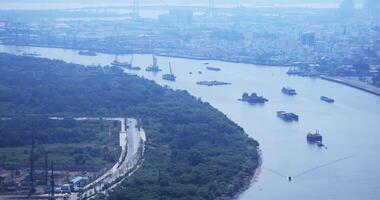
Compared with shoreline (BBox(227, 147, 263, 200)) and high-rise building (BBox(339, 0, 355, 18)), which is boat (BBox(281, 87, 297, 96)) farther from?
high-rise building (BBox(339, 0, 355, 18))

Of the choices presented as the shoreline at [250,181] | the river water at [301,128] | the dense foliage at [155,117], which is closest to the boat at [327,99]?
the river water at [301,128]

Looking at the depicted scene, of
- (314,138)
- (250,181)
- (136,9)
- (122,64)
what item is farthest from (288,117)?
(136,9)

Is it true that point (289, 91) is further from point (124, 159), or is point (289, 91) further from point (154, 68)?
point (124, 159)

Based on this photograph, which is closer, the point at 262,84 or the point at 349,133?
the point at 349,133

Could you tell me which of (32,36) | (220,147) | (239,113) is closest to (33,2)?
(32,36)

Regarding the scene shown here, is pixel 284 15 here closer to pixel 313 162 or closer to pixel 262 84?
pixel 262 84
